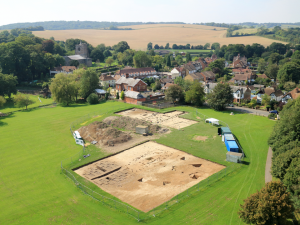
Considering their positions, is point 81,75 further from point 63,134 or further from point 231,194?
point 231,194

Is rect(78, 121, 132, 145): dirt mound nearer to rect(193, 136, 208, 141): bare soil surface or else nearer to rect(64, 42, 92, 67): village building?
rect(193, 136, 208, 141): bare soil surface

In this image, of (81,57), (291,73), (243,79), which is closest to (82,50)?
(81,57)

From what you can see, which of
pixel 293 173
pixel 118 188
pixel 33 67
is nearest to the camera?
pixel 293 173

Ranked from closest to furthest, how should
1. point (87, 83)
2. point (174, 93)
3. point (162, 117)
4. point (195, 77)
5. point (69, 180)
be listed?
point (69, 180)
point (162, 117)
point (174, 93)
point (87, 83)
point (195, 77)

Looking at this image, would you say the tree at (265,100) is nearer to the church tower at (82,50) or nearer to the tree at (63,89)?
the tree at (63,89)

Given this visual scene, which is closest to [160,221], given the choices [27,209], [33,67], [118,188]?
[118,188]

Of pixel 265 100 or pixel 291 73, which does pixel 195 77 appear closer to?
pixel 291 73

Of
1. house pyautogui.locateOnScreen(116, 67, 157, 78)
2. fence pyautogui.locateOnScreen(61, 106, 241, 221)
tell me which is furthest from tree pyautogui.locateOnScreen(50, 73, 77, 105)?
fence pyautogui.locateOnScreen(61, 106, 241, 221)
